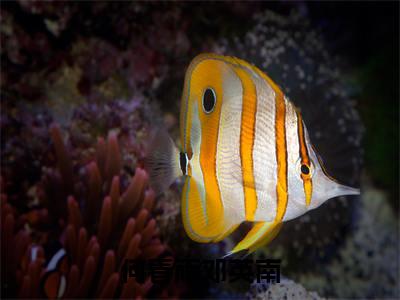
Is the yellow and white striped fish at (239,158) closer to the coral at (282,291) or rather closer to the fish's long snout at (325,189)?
the fish's long snout at (325,189)

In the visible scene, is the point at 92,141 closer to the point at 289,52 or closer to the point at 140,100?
the point at 140,100

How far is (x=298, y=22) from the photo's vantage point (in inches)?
150

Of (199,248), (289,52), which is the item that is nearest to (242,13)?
(289,52)

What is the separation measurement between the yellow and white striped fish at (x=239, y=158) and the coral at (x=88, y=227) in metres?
0.95

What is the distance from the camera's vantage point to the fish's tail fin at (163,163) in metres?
1.42

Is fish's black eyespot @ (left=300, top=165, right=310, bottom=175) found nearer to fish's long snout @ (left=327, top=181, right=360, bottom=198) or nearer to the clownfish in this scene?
fish's long snout @ (left=327, top=181, right=360, bottom=198)

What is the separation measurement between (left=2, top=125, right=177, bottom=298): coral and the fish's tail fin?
0.90m

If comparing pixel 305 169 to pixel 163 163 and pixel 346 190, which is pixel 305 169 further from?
pixel 163 163

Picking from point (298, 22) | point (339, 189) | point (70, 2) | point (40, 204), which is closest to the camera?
point (339, 189)

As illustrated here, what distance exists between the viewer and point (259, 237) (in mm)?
1263

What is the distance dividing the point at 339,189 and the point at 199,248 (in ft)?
5.33

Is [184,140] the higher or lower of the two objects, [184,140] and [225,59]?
the lower

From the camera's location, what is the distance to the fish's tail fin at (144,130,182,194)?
142cm

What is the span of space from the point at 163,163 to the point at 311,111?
6.58 ft
